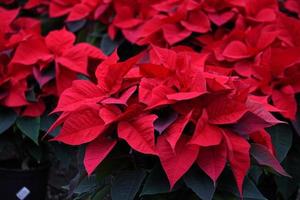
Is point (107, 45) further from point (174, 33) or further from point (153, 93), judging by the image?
point (153, 93)

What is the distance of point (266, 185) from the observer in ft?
6.49

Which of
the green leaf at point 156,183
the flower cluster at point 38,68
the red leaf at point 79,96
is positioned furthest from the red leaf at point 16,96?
the green leaf at point 156,183

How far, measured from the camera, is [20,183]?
210 cm

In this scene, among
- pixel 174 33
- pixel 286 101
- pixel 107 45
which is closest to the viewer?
pixel 286 101

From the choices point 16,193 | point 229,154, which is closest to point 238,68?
point 229,154

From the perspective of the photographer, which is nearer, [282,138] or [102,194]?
[102,194]

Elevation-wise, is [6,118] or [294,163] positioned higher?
[6,118]

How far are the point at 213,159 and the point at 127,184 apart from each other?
0.23 m

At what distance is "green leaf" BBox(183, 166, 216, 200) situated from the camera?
123 centimetres

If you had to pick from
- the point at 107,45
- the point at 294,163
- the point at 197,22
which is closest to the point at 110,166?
the point at 294,163

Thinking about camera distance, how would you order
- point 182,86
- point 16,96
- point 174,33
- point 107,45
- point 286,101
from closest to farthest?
point 182,86 < point 286,101 < point 16,96 < point 174,33 < point 107,45

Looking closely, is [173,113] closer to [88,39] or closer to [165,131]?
[165,131]

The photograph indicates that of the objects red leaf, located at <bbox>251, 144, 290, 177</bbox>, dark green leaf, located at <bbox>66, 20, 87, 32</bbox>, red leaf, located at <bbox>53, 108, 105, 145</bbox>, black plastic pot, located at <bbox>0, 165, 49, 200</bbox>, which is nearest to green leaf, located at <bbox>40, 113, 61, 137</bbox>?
black plastic pot, located at <bbox>0, 165, 49, 200</bbox>

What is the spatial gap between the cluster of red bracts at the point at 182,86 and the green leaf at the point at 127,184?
102 millimetres
